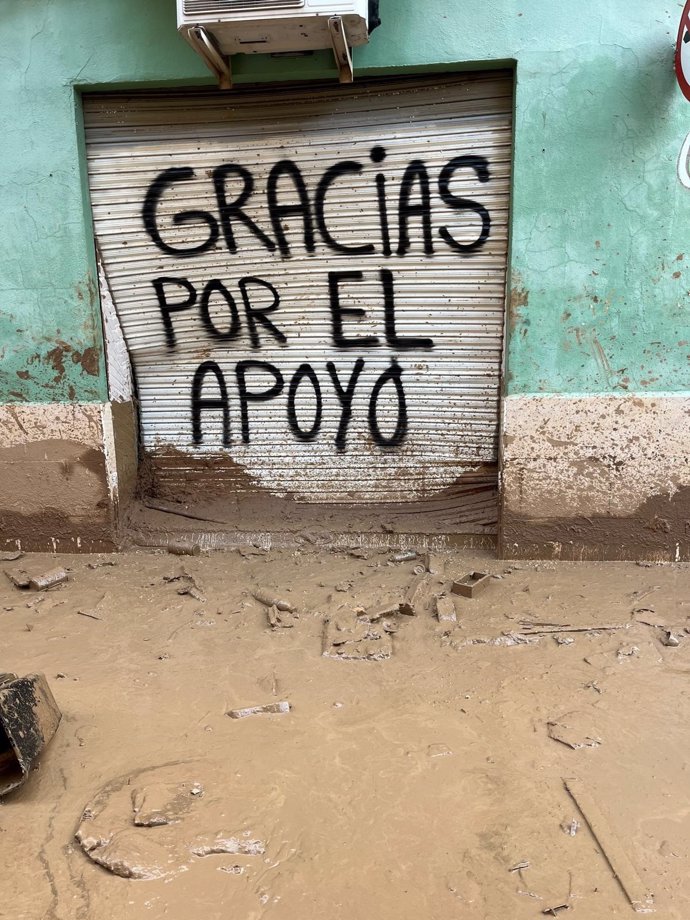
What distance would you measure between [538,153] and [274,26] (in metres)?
1.60

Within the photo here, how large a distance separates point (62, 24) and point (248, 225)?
155 cm

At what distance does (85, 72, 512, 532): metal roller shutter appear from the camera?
4.22m

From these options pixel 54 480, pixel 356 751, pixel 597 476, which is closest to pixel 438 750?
pixel 356 751

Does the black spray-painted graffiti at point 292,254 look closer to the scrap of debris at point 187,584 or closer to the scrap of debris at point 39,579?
the scrap of debris at point 187,584

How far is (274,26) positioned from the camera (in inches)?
138

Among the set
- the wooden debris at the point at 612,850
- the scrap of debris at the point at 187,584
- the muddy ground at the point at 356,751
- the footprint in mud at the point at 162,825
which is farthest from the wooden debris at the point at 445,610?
the footprint in mud at the point at 162,825

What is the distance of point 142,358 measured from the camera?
479 centimetres

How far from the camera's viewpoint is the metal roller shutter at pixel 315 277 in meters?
4.22

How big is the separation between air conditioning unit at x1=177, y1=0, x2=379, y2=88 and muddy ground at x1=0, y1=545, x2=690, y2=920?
3013mm

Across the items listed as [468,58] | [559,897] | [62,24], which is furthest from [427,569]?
[62,24]

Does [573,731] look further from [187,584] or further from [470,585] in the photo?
[187,584]

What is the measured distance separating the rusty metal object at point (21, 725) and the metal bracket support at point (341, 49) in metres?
3.35

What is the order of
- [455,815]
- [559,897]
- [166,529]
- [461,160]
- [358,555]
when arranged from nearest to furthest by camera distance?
[559,897], [455,815], [461,160], [358,555], [166,529]

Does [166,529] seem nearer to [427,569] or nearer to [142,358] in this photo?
[142,358]
